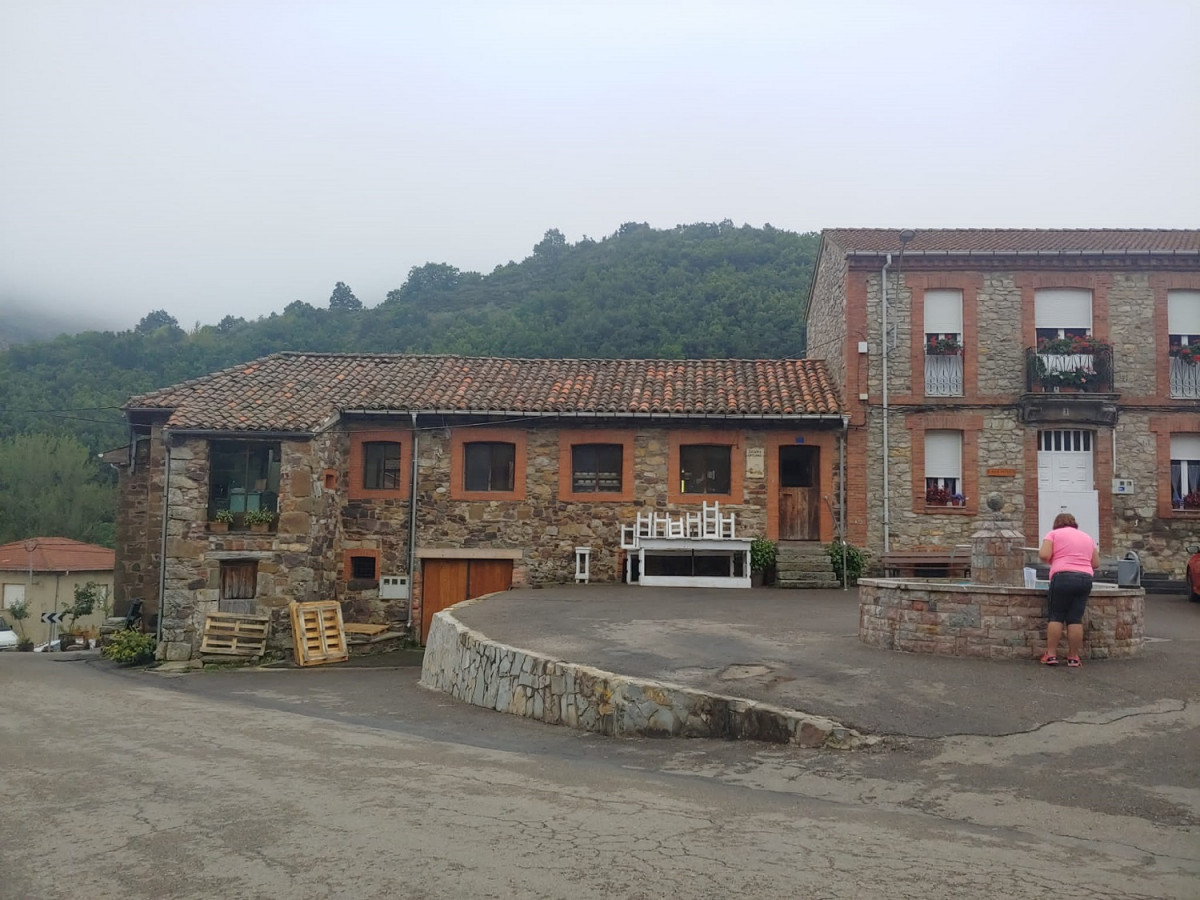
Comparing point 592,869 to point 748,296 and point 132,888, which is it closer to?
point 132,888

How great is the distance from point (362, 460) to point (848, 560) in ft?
35.0

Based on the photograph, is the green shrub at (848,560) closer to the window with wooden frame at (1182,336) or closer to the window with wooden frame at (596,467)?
the window with wooden frame at (596,467)

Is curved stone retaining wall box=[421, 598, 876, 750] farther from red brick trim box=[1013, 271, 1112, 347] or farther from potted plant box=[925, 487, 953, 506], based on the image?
red brick trim box=[1013, 271, 1112, 347]

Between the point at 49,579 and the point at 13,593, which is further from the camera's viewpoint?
the point at 49,579

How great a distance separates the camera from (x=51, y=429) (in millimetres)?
48656

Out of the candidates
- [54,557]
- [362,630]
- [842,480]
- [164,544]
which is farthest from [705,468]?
[54,557]

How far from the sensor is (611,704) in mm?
9430

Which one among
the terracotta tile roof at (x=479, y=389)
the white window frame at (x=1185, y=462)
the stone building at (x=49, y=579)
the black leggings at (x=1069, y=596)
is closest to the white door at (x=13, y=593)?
the stone building at (x=49, y=579)

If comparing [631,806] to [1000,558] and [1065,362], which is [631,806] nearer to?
[1000,558]

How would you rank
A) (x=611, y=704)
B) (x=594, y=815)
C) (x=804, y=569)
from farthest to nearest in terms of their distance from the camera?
1. (x=804, y=569)
2. (x=611, y=704)
3. (x=594, y=815)

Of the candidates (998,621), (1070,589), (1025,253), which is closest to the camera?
(1070,589)

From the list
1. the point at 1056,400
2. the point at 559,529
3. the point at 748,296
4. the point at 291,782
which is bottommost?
the point at 291,782

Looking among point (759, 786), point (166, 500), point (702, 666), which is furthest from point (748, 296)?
point (759, 786)

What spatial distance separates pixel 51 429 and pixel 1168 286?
48841mm
